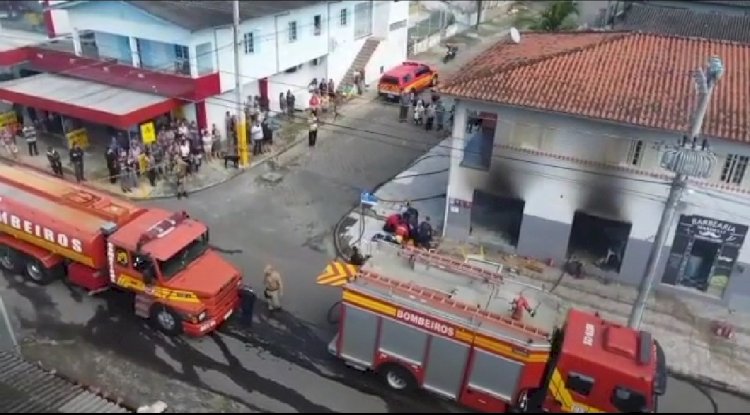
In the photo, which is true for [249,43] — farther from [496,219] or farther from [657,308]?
[657,308]

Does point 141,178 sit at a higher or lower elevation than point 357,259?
lower

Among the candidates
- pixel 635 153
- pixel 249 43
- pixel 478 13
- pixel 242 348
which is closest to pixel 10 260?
pixel 242 348

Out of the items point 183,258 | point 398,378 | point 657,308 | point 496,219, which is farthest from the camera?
point 496,219

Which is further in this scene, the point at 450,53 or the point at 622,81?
the point at 450,53

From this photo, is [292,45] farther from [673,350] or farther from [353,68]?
[673,350]

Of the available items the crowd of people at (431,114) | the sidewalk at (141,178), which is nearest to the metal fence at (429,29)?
the crowd of people at (431,114)

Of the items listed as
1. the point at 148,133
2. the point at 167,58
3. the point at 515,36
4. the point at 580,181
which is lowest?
the point at 148,133
